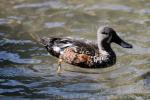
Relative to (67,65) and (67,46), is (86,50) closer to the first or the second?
(67,46)

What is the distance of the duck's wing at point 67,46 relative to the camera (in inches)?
417

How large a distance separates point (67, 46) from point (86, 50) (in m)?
0.41

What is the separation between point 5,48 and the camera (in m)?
11.2

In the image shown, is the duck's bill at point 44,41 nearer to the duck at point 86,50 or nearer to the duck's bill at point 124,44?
the duck at point 86,50

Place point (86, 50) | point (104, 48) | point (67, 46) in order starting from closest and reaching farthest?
point (86, 50)
point (67, 46)
point (104, 48)

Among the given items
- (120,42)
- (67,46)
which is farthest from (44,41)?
(120,42)

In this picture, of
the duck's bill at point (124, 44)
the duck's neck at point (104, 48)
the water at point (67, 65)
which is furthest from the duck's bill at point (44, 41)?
the duck's bill at point (124, 44)

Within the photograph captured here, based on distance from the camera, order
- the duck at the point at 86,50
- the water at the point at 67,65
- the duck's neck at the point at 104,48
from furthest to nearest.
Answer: the duck's neck at the point at 104,48 < the duck at the point at 86,50 < the water at the point at 67,65

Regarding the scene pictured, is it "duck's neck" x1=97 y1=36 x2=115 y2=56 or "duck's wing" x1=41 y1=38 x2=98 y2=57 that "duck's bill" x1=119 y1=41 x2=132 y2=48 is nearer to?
"duck's neck" x1=97 y1=36 x2=115 y2=56

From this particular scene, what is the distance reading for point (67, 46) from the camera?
10.7 metres

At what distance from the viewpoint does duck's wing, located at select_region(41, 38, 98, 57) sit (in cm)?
1059

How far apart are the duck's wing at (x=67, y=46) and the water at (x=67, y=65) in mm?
281

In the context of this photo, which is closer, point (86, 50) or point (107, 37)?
point (86, 50)

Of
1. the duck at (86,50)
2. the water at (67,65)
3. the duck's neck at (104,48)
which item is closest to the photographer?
the water at (67,65)
